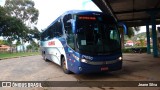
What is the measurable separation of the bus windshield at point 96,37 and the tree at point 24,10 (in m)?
46.0

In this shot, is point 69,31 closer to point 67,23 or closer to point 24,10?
point 67,23

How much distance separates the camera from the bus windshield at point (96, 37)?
9875 mm

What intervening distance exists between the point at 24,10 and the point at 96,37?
160 feet

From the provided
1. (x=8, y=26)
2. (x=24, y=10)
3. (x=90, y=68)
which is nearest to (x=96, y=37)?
(x=90, y=68)

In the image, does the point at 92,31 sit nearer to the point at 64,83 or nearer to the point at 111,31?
the point at 111,31

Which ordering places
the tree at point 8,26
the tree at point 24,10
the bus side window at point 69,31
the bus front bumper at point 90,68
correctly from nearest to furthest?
the bus front bumper at point 90,68
the bus side window at point 69,31
the tree at point 8,26
the tree at point 24,10

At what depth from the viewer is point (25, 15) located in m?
56.4

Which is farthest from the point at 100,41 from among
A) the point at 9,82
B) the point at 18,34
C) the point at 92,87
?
the point at 18,34

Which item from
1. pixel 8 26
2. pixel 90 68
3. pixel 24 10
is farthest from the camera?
pixel 24 10

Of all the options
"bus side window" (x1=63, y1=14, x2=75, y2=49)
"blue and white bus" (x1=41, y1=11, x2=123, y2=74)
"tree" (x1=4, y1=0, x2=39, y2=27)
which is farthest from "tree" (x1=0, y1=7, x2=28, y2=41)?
"blue and white bus" (x1=41, y1=11, x2=123, y2=74)

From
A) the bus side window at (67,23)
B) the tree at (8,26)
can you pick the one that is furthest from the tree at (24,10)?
the bus side window at (67,23)

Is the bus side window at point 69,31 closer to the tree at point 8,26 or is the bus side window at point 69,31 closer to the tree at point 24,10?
the tree at point 8,26

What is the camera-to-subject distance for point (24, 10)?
5600cm

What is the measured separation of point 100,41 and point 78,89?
2687mm
